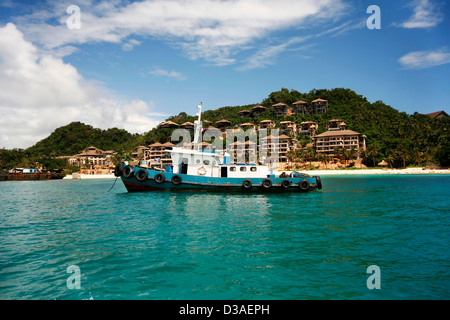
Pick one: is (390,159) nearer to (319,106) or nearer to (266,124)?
(319,106)

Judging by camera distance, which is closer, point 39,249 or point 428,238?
point 39,249

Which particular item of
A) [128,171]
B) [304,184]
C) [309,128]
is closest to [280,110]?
[309,128]

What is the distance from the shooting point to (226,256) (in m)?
8.20

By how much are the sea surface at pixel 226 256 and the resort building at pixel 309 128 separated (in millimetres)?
81122

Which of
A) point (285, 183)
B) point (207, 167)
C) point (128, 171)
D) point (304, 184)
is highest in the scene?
point (207, 167)

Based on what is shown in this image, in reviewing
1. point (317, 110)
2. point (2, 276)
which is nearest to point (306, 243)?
point (2, 276)

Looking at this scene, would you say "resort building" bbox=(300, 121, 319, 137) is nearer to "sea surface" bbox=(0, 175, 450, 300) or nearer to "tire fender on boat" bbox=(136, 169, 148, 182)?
"tire fender on boat" bbox=(136, 169, 148, 182)

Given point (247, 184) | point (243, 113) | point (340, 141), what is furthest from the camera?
point (243, 113)

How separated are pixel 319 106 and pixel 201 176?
8997 cm

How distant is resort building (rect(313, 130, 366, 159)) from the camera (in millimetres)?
78400

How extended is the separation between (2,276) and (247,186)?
2012 cm

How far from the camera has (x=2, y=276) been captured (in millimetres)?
7074

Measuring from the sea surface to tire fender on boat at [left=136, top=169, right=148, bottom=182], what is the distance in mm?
10817
